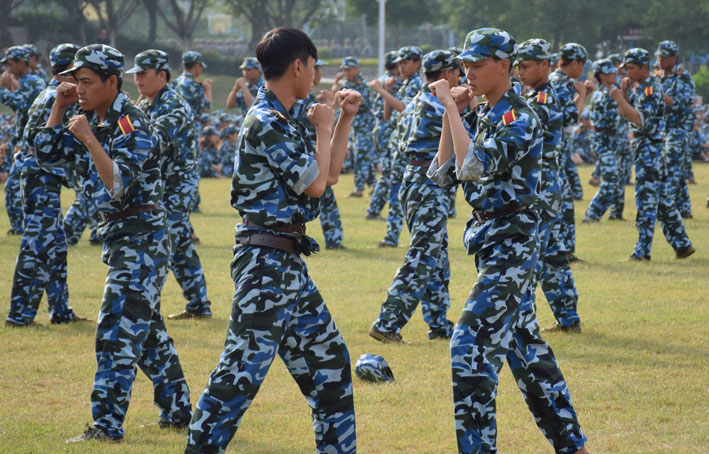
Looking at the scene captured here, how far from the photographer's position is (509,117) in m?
4.64

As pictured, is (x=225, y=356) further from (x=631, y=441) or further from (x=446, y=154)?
(x=631, y=441)

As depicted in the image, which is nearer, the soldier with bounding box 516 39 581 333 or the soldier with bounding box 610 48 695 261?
the soldier with bounding box 516 39 581 333

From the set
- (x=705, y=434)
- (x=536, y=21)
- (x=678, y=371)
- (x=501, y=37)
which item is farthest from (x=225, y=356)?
(x=536, y=21)

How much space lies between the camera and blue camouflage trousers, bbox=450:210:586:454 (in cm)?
449

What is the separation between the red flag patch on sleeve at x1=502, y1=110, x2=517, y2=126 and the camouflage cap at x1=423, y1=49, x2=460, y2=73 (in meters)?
2.90

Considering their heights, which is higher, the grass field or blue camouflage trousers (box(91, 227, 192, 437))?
blue camouflage trousers (box(91, 227, 192, 437))

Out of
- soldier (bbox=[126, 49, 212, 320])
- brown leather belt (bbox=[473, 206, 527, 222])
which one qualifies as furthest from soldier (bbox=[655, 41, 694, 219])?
brown leather belt (bbox=[473, 206, 527, 222])

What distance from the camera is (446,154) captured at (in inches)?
195

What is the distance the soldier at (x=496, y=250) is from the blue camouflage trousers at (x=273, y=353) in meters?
0.62

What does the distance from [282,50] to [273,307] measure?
1.21 m

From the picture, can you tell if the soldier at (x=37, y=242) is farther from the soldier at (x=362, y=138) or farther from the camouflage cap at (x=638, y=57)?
the soldier at (x=362, y=138)

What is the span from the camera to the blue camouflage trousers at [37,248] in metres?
8.15

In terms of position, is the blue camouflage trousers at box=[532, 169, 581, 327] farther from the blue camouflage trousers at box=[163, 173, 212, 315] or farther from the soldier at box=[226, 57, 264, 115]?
the soldier at box=[226, 57, 264, 115]

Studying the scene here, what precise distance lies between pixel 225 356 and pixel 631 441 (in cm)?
265
